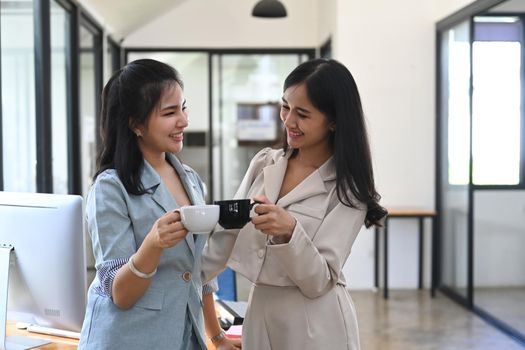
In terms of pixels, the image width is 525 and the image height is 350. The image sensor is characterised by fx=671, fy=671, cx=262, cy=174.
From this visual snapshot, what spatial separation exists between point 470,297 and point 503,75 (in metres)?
1.95

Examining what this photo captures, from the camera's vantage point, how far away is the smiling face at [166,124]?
1.50m

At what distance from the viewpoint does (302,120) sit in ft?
5.30

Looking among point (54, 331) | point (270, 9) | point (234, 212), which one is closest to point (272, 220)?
A: point (234, 212)

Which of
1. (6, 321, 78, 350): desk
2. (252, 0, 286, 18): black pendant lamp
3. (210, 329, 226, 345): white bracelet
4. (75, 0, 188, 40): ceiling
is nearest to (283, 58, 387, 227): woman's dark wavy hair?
(210, 329, 226, 345): white bracelet

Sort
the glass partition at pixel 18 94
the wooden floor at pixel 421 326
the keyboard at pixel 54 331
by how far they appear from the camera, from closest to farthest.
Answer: the keyboard at pixel 54 331
the glass partition at pixel 18 94
the wooden floor at pixel 421 326

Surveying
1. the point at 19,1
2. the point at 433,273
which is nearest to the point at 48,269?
the point at 19,1

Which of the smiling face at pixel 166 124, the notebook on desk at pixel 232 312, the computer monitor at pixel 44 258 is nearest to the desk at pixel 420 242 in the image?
the notebook on desk at pixel 232 312

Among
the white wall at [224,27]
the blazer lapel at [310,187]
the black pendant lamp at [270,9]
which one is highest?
the white wall at [224,27]

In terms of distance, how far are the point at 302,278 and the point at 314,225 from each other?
146 millimetres

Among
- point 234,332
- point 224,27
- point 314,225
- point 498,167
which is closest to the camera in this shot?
point 314,225

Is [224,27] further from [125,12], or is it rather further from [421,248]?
[421,248]

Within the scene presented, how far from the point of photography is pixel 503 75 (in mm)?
5309

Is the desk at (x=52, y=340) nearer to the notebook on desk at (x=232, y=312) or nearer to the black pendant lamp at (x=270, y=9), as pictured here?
the notebook on desk at (x=232, y=312)

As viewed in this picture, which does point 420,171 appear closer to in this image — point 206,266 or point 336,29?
point 336,29
